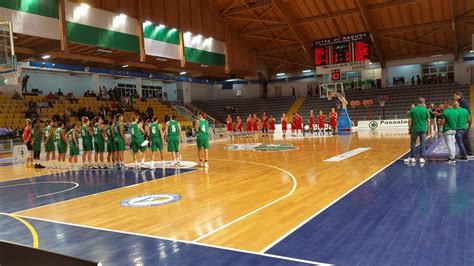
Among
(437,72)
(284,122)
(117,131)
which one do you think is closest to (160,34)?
(284,122)

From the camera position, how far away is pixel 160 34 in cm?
2433

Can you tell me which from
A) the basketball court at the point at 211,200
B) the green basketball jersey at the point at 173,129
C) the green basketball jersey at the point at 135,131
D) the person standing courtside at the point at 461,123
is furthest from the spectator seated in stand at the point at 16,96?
the person standing courtside at the point at 461,123

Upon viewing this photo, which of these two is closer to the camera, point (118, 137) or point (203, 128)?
point (203, 128)

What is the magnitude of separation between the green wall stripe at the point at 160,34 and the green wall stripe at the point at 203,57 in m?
1.17

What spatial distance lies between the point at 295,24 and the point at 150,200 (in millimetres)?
23417

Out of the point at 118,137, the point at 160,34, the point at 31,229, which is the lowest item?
the point at 31,229

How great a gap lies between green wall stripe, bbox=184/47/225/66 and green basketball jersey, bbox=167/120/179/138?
1612 cm

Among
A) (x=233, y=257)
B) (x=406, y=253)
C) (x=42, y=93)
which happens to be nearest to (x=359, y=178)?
(x=406, y=253)

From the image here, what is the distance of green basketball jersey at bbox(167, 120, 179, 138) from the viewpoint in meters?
10.8

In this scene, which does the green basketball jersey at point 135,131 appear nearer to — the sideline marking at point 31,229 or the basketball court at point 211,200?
the basketball court at point 211,200

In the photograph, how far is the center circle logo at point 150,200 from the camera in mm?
6623

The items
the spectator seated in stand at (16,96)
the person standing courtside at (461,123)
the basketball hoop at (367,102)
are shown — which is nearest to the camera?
the person standing courtside at (461,123)

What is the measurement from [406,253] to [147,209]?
4000 mm

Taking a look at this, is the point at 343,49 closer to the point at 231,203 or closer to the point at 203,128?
the point at 203,128
